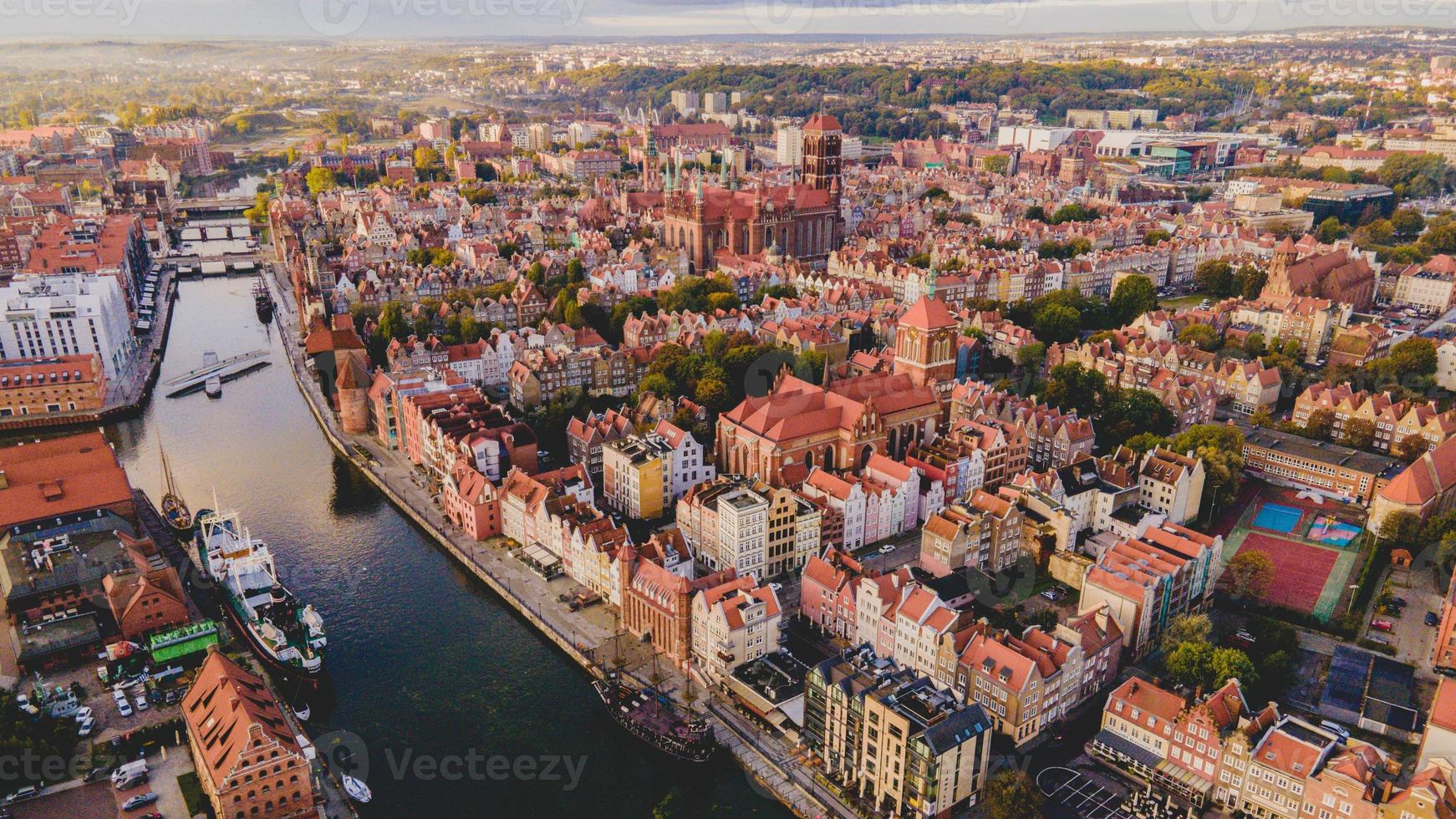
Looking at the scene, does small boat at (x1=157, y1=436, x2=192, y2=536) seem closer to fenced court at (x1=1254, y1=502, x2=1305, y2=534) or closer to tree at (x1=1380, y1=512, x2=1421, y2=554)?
fenced court at (x1=1254, y1=502, x2=1305, y2=534)

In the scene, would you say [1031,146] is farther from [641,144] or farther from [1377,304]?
[1377,304]

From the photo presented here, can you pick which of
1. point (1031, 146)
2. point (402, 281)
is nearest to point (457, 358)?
point (402, 281)

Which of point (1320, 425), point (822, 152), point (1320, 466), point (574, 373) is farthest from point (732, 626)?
point (822, 152)

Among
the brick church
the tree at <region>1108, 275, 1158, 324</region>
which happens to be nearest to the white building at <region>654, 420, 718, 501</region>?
the tree at <region>1108, 275, 1158, 324</region>

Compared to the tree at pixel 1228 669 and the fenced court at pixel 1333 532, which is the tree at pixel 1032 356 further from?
the tree at pixel 1228 669

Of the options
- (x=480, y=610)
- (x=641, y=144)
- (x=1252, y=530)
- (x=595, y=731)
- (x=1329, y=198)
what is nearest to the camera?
(x=595, y=731)

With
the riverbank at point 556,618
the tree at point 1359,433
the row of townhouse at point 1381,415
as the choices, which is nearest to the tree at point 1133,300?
the row of townhouse at point 1381,415
